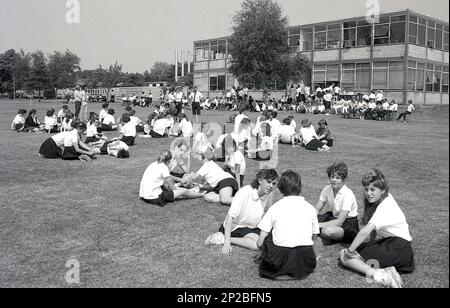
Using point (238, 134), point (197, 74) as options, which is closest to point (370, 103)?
point (238, 134)

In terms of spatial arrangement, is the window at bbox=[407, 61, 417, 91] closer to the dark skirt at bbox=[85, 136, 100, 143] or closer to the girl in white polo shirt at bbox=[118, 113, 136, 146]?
the girl in white polo shirt at bbox=[118, 113, 136, 146]

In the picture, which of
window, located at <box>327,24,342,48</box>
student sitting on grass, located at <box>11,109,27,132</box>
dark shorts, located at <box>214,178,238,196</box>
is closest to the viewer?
dark shorts, located at <box>214,178,238,196</box>

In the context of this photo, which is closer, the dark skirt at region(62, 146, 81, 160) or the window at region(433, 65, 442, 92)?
the dark skirt at region(62, 146, 81, 160)

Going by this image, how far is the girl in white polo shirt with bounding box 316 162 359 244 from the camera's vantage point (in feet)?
19.6

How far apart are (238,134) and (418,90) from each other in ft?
99.0

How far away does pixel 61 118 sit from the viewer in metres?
19.6

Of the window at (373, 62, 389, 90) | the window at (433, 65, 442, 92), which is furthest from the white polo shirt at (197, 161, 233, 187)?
the window at (433, 65, 442, 92)

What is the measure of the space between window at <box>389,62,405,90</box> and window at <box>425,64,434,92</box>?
3559mm

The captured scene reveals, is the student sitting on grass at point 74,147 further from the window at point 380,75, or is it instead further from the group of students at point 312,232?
the window at point 380,75

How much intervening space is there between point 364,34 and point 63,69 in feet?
200

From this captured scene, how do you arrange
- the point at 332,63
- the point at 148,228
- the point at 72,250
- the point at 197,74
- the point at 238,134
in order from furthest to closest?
the point at 197,74 → the point at 332,63 → the point at 238,134 → the point at 148,228 → the point at 72,250

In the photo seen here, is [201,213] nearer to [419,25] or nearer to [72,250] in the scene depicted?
[72,250]

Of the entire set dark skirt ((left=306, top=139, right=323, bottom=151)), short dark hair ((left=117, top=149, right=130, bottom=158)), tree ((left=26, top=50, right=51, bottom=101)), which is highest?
tree ((left=26, top=50, right=51, bottom=101))

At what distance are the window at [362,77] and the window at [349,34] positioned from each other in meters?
2.18
